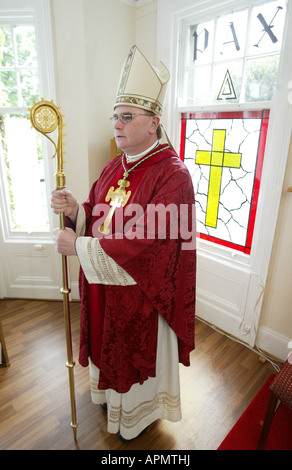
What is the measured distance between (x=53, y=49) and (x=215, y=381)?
2.72 m

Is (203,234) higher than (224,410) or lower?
higher

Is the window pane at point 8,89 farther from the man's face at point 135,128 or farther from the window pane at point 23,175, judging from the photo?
the man's face at point 135,128

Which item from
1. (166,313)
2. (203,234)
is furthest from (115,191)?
(203,234)

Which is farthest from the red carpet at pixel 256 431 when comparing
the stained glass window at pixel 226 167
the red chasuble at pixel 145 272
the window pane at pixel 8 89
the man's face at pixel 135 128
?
the window pane at pixel 8 89

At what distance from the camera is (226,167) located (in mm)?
2242

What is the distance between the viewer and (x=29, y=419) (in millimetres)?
1669

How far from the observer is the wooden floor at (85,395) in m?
1.55

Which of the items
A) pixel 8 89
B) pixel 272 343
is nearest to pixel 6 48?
pixel 8 89

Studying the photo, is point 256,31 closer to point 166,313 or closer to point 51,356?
point 166,313

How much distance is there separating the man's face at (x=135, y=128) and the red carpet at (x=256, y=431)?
5.34 feet

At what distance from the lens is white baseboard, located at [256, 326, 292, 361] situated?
2.12 metres

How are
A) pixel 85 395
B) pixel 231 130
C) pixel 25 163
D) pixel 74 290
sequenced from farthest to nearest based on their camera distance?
pixel 74 290 → pixel 25 163 → pixel 231 130 → pixel 85 395

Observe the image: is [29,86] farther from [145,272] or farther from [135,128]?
[145,272]

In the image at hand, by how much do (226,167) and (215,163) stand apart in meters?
0.11
